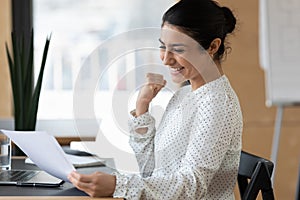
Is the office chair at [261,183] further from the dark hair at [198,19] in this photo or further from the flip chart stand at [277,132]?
the flip chart stand at [277,132]

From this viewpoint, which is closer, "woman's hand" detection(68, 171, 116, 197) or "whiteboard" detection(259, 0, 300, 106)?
"woman's hand" detection(68, 171, 116, 197)

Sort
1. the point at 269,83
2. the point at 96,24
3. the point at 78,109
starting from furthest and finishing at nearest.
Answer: the point at 96,24 → the point at 269,83 → the point at 78,109

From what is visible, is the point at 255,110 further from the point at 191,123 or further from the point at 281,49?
the point at 191,123

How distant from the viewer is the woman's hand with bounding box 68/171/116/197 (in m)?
1.33

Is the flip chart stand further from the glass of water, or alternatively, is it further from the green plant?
the glass of water

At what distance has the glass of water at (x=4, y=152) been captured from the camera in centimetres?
182

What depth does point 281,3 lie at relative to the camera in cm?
358

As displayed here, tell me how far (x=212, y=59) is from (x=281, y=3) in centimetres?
211

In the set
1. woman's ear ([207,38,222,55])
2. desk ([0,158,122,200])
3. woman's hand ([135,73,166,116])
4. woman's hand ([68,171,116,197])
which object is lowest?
desk ([0,158,122,200])

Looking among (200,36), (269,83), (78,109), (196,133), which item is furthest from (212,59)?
(269,83)

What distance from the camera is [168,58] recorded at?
5.01ft

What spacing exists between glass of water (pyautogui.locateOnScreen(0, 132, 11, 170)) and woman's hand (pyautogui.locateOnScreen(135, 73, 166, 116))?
433 millimetres

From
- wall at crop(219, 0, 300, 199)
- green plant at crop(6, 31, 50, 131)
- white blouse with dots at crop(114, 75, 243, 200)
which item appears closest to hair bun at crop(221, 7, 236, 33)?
white blouse with dots at crop(114, 75, 243, 200)

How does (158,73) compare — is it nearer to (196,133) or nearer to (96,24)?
(196,133)
